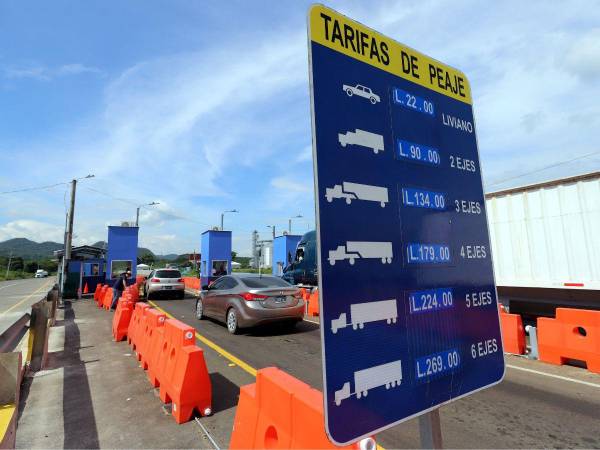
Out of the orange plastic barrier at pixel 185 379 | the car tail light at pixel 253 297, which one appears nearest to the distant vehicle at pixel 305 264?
the car tail light at pixel 253 297

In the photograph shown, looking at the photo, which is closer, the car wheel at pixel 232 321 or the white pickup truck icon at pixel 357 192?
the white pickup truck icon at pixel 357 192

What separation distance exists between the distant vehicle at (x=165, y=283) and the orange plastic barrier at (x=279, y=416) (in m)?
16.7

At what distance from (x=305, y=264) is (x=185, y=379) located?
14.9 metres

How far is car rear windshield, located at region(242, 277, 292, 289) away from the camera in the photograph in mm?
9379

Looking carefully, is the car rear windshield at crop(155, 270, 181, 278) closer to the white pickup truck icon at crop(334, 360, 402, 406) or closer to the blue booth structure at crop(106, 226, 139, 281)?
the blue booth structure at crop(106, 226, 139, 281)

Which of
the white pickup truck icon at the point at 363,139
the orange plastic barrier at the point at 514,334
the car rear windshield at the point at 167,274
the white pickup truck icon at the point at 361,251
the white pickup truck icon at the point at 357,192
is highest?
the white pickup truck icon at the point at 363,139

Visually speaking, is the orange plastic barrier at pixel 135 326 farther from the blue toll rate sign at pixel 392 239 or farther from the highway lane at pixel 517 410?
the blue toll rate sign at pixel 392 239

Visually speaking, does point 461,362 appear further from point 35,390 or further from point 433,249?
point 35,390

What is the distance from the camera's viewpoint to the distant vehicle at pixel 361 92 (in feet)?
4.69

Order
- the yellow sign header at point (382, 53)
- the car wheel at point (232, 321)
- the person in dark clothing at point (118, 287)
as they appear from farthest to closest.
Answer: the person in dark clothing at point (118, 287) → the car wheel at point (232, 321) → the yellow sign header at point (382, 53)

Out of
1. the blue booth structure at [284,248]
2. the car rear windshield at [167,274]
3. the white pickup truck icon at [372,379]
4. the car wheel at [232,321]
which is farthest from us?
the blue booth structure at [284,248]

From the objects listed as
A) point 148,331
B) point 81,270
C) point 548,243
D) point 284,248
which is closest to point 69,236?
point 81,270

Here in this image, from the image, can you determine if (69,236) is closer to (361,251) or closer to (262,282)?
(262,282)

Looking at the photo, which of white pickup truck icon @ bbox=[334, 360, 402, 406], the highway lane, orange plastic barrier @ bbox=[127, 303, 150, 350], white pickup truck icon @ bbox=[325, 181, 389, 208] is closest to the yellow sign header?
white pickup truck icon @ bbox=[325, 181, 389, 208]
